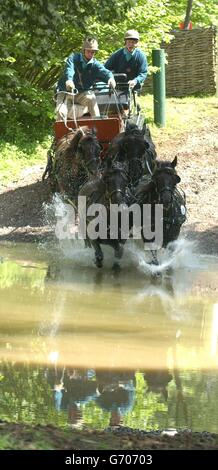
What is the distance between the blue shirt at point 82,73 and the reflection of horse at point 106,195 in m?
2.89

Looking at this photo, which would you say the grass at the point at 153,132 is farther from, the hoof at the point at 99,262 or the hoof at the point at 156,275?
the hoof at the point at 156,275

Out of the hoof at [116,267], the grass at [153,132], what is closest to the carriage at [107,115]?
the hoof at [116,267]

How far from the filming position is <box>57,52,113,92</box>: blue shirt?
16.4 metres

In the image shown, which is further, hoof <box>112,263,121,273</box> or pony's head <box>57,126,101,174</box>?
pony's head <box>57,126,101,174</box>

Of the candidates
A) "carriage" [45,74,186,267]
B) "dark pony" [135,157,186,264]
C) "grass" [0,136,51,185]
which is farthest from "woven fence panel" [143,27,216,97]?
"dark pony" [135,157,186,264]

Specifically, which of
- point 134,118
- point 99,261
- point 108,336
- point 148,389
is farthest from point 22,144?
point 148,389

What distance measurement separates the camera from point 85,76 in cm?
1680

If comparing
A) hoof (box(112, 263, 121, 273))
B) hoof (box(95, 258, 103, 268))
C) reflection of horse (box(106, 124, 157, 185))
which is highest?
reflection of horse (box(106, 124, 157, 185))

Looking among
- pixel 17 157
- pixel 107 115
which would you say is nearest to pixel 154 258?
pixel 107 115

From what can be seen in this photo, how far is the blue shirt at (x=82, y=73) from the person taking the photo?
1644 cm

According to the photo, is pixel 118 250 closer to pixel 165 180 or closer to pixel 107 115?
pixel 165 180

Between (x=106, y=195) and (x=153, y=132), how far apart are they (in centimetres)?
916

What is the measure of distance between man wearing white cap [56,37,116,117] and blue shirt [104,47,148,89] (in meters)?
0.73

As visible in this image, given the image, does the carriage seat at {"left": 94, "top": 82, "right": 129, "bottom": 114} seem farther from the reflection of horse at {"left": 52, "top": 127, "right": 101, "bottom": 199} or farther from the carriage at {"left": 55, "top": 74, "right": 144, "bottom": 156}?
the reflection of horse at {"left": 52, "top": 127, "right": 101, "bottom": 199}
